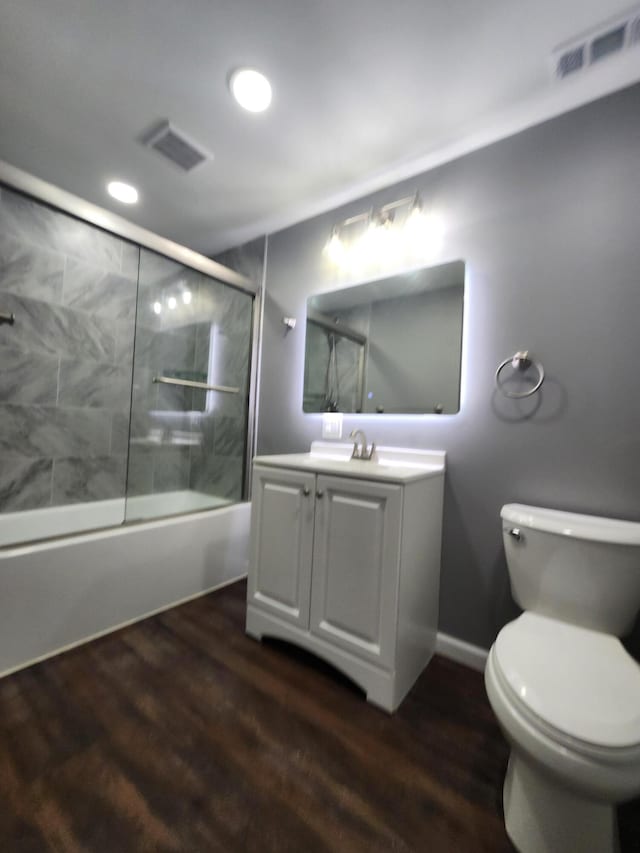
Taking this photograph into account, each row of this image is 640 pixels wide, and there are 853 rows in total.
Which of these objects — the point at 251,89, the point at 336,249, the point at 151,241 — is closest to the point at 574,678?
the point at 336,249

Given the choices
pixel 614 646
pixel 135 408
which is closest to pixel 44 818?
pixel 614 646

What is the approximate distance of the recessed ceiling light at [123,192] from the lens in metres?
1.96

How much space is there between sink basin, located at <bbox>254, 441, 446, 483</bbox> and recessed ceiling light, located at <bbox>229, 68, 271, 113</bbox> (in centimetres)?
148

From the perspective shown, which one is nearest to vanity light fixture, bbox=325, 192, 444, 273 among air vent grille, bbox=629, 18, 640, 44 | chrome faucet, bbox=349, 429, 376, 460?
air vent grille, bbox=629, 18, 640, 44

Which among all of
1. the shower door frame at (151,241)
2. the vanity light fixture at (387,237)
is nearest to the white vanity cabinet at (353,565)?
the shower door frame at (151,241)

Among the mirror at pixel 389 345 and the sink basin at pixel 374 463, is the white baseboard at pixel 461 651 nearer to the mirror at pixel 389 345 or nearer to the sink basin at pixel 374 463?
the sink basin at pixel 374 463

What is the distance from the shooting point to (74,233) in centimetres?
181

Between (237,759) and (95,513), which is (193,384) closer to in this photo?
(95,513)

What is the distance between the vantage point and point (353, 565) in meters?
1.27

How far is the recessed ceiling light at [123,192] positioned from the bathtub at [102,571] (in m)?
1.84

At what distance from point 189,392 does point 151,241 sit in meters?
A: 1.03

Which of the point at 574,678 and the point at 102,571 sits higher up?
the point at 574,678

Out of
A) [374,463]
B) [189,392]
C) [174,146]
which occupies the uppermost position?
[174,146]

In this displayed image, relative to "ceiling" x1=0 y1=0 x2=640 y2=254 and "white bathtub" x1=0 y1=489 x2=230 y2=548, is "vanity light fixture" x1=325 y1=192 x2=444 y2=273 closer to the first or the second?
"ceiling" x1=0 y1=0 x2=640 y2=254
